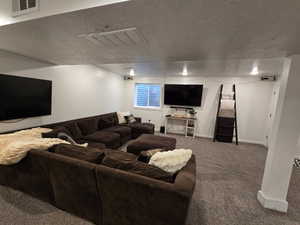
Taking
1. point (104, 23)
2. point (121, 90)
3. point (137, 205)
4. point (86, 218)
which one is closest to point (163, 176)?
point (137, 205)

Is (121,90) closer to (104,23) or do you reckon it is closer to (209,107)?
(209,107)

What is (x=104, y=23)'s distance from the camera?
1334 mm

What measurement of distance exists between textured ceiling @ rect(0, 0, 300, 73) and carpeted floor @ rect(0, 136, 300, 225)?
2123 millimetres

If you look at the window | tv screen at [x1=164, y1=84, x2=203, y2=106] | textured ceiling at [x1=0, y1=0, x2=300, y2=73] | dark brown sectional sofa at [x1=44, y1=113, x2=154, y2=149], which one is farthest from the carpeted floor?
the window

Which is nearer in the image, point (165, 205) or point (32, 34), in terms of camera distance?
point (165, 205)

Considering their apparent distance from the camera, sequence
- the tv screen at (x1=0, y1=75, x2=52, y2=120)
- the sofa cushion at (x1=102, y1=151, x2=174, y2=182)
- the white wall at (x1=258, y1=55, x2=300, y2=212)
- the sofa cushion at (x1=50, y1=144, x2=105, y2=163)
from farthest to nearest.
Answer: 1. the tv screen at (x1=0, y1=75, x2=52, y2=120)
2. the white wall at (x1=258, y1=55, x2=300, y2=212)
3. the sofa cushion at (x1=50, y1=144, x2=105, y2=163)
4. the sofa cushion at (x1=102, y1=151, x2=174, y2=182)

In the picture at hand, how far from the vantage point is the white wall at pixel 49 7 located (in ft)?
3.66

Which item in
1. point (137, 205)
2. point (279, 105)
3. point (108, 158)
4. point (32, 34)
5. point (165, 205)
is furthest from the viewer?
point (279, 105)

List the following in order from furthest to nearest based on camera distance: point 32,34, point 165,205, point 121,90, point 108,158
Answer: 1. point 121,90
2. point 32,34
3. point 108,158
4. point 165,205

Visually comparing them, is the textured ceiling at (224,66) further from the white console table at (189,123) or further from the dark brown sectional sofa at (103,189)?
the dark brown sectional sofa at (103,189)

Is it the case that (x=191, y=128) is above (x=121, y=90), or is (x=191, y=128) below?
below

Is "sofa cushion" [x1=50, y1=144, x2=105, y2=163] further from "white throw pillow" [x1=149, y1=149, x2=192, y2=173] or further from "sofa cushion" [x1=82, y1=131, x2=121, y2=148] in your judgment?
Answer: "sofa cushion" [x1=82, y1=131, x2=121, y2=148]

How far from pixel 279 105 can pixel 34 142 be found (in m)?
3.30

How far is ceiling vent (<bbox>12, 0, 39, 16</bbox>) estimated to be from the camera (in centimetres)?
133
